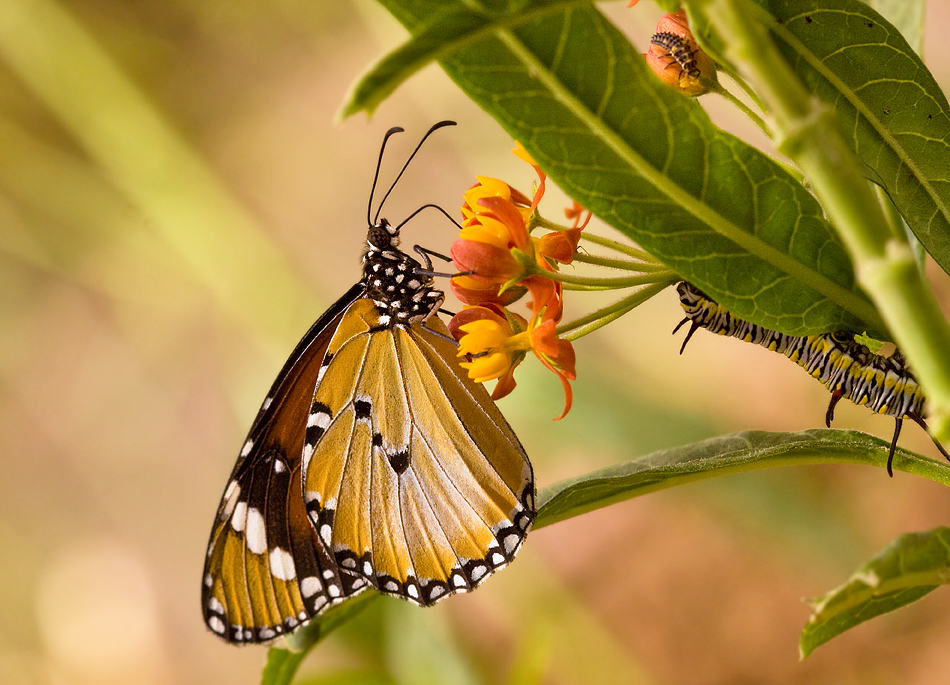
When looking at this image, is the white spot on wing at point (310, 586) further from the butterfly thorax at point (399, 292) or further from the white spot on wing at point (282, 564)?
the butterfly thorax at point (399, 292)

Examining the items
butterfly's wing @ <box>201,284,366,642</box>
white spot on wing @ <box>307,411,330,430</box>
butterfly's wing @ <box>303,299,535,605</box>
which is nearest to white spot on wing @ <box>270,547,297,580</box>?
butterfly's wing @ <box>201,284,366,642</box>

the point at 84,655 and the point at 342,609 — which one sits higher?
the point at 84,655

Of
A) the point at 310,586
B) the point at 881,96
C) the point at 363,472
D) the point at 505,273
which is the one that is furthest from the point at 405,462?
the point at 881,96

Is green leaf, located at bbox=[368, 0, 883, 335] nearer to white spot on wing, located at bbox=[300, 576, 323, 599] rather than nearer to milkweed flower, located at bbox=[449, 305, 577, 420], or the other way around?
milkweed flower, located at bbox=[449, 305, 577, 420]

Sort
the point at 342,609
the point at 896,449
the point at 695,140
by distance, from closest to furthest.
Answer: the point at 695,140
the point at 896,449
the point at 342,609

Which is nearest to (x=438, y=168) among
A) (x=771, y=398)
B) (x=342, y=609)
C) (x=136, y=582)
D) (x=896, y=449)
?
(x=771, y=398)

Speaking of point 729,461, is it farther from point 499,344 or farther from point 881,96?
point 881,96

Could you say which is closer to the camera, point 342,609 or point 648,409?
point 342,609

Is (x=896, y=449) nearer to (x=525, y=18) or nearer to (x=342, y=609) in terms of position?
(x=525, y=18)
